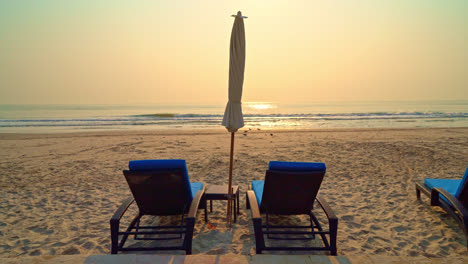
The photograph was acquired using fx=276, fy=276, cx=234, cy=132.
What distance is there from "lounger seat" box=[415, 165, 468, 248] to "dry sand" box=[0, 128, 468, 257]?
28 cm

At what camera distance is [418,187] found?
4.52 metres

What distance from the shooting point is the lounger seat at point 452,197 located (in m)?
3.18

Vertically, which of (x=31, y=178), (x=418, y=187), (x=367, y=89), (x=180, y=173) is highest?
(x=367, y=89)

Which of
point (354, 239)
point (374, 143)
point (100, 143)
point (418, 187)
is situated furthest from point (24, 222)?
point (374, 143)

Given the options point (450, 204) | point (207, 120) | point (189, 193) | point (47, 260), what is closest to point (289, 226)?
point (189, 193)

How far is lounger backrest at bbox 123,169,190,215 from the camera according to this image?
3166 mm

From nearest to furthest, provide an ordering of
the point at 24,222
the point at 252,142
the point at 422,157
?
the point at 24,222
the point at 422,157
the point at 252,142

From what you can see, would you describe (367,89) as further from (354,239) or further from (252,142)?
(354,239)

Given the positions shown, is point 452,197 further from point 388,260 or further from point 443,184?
point 388,260

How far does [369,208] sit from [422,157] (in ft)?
17.4

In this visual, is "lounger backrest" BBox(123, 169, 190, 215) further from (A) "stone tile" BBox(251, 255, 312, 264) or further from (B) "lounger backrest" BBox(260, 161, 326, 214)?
(A) "stone tile" BBox(251, 255, 312, 264)

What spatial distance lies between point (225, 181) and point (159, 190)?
320 cm

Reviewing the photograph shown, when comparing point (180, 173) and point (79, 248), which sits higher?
point (180, 173)

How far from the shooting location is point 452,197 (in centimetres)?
341
